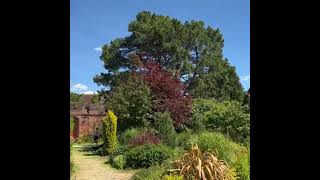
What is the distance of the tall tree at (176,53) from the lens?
104 ft

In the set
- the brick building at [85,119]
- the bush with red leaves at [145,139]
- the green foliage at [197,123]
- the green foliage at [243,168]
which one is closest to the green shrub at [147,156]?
the bush with red leaves at [145,139]

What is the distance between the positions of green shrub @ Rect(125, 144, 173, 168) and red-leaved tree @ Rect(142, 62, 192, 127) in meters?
4.60

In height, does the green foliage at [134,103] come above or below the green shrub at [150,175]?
above

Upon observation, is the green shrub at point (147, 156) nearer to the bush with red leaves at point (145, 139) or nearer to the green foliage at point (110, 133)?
the bush with red leaves at point (145, 139)

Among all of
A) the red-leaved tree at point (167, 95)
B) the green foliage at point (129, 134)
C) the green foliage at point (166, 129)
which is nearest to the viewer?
the green foliage at point (166, 129)

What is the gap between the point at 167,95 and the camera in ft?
55.9

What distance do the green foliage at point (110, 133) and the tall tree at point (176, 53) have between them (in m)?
14.5

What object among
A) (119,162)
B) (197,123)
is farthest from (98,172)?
(197,123)

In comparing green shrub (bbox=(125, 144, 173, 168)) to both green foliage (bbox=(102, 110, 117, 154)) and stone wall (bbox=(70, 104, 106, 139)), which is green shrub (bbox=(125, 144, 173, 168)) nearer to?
green foliage (bbox=(102, 110, 117, 154))

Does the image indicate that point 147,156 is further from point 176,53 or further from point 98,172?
point 176,53

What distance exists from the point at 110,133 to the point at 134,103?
173cm
